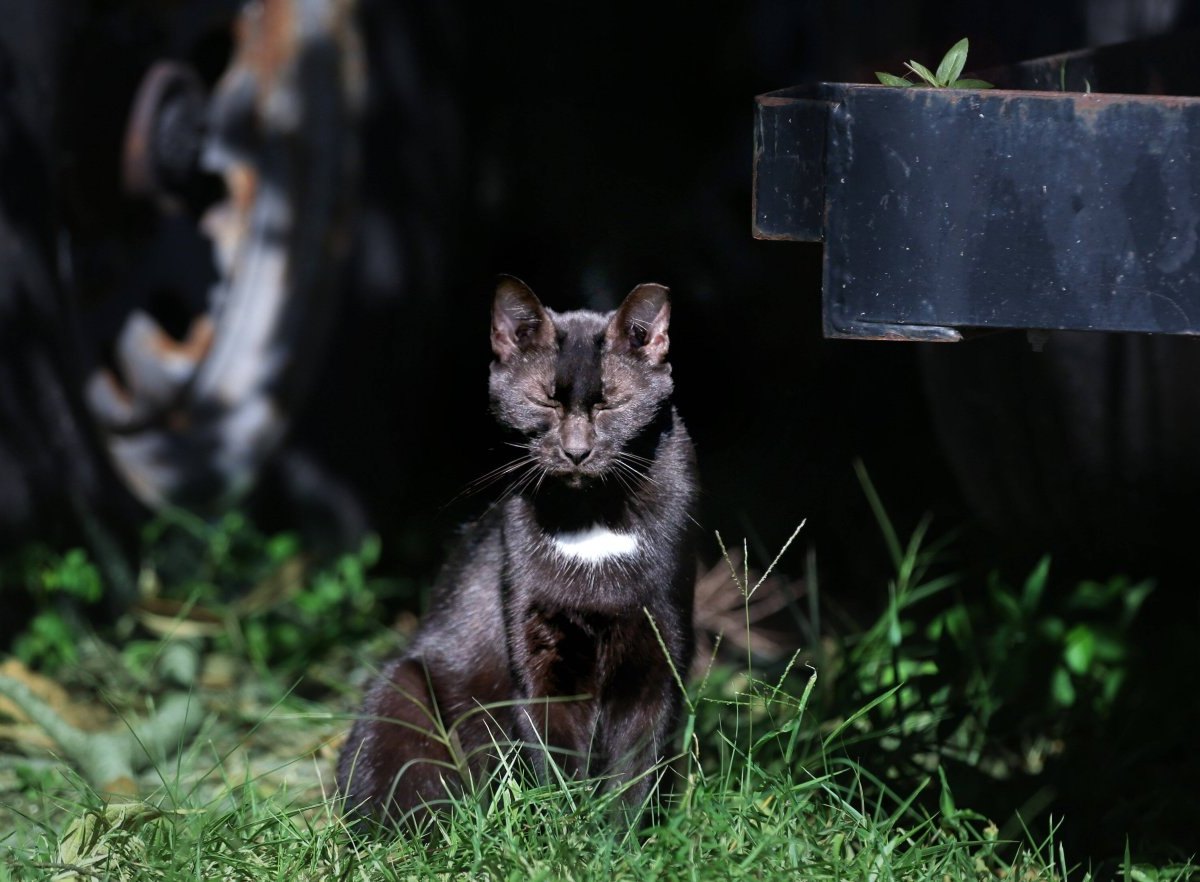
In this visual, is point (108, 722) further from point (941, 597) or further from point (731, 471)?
point (941, 597)

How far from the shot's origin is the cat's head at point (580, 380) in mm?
2537

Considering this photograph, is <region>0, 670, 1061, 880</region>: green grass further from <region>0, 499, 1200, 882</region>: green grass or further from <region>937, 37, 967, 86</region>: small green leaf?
<region>937, 37, 967, 86</region>: small green leaf

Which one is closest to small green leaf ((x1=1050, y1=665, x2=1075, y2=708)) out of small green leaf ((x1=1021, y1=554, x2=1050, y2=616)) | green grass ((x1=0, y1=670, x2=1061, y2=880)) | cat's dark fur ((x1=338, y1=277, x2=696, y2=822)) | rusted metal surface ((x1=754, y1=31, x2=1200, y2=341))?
small green leaf ((x1=1021, y1=554, x2=1050, y2=616))

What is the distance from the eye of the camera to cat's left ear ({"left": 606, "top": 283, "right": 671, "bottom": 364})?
8.43ft

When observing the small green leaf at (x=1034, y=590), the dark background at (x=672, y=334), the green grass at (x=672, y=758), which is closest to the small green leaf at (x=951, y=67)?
the green grass at (x=672, y=758)

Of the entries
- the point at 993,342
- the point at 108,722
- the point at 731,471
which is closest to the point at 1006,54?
the point at 993,342

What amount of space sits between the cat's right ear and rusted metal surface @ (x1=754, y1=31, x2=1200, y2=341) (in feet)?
2.84

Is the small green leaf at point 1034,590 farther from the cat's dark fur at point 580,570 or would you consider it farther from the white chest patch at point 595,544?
the white chest patch at point 595,544

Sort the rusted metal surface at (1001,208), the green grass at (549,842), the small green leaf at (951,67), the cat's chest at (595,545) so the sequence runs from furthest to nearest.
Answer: the cat's chest at (595,545)
the green grass at (549,842)
the small green leaf at (951,67)
the rusted metal surface at (1001,208)

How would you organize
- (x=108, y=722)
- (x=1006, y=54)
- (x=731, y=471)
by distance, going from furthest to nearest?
1. (x=731, y=471)
2. (x=108, y=722)
3. (x=1006, y=54)

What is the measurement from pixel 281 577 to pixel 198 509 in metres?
0.29

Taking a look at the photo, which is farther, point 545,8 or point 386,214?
point 545,8

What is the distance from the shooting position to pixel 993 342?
122 inches

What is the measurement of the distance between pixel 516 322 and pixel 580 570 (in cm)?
46
